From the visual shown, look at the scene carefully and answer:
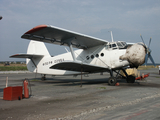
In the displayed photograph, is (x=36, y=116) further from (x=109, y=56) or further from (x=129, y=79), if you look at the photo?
(x=129, y=79)

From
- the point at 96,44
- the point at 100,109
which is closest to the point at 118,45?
the point at 96,44

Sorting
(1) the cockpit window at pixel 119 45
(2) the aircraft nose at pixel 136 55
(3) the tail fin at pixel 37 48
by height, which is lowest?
(2) the aircraft nose at pixel 136 55

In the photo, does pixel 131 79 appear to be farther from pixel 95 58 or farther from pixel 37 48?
pixel 37 48

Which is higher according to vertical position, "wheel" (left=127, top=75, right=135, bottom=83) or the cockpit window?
the cockpit window

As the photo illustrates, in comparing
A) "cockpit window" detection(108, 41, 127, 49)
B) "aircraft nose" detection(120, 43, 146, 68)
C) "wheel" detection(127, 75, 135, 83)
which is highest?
"cockpit window" detection(108, 41, 127, 49)

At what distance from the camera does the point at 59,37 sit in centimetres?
1254

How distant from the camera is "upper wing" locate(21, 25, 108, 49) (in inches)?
419

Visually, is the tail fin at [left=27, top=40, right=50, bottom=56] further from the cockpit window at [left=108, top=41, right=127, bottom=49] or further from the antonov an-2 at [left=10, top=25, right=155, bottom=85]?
the cockpit window at [left=108, top=41, right=127, bottom=49]

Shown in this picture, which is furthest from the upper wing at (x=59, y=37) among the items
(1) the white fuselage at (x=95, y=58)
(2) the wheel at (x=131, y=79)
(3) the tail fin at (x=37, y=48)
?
(3) the tail fin at (x=37, y=48)

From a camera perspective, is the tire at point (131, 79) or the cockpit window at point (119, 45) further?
the tire at point (131, 79)

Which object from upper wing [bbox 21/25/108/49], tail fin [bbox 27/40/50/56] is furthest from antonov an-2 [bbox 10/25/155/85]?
tail fin [bbox 27/40/50/56]

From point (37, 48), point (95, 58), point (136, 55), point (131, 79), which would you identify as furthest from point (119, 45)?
point (37, 48)

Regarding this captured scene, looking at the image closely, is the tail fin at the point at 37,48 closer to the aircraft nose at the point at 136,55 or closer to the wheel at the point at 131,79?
the wheel at the point at 131,79

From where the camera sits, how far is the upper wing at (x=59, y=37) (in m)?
10.6
